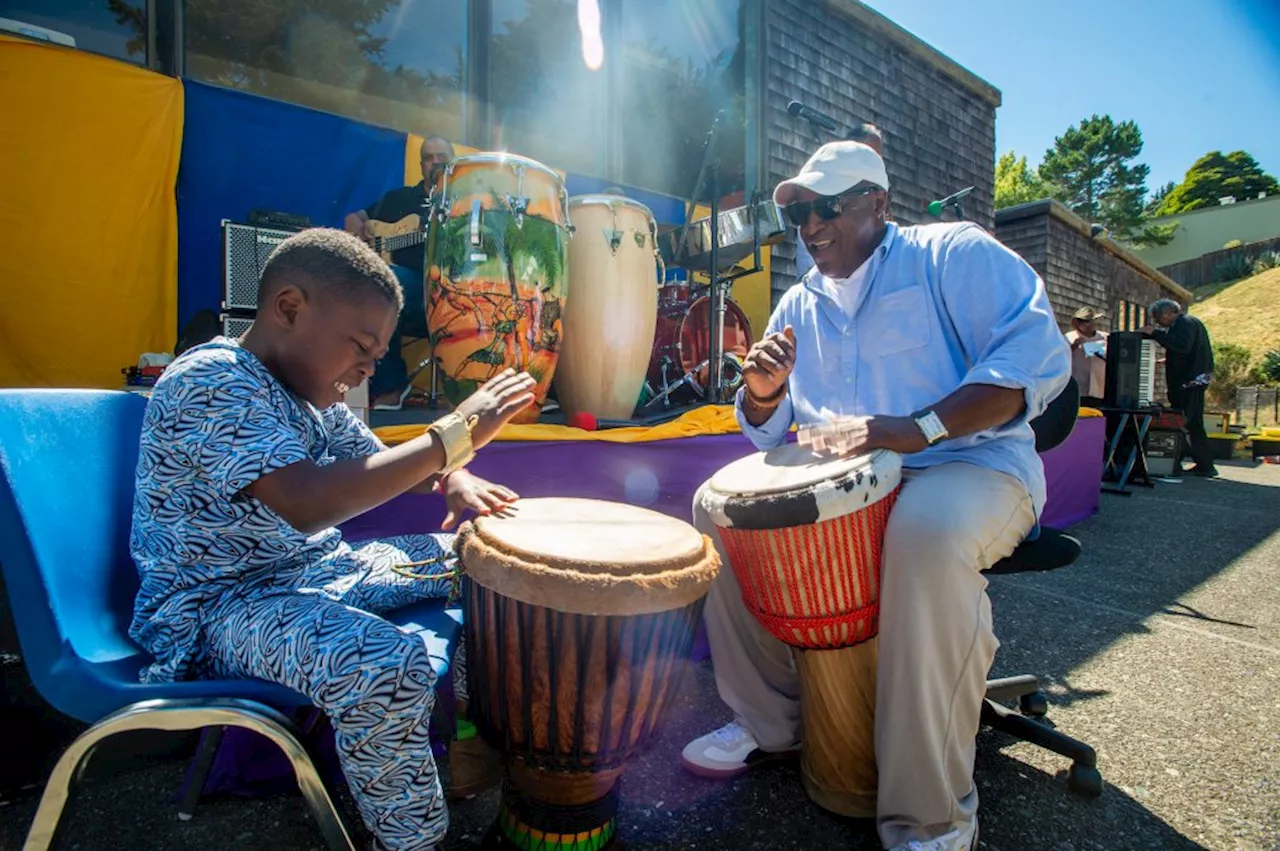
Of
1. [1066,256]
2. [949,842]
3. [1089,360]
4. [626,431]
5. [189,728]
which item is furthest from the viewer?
[1066,256]

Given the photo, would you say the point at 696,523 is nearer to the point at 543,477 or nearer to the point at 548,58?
the point at 543,477

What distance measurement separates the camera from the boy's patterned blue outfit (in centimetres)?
114

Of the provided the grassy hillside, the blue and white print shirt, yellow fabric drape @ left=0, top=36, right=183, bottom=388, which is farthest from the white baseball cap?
the grassy hillside

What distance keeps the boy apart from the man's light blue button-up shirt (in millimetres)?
1024

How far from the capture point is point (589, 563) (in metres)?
1.24

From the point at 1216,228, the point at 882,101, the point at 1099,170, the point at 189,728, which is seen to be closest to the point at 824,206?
the point at 189,728

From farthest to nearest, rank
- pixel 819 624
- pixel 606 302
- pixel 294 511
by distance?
pixel 606 302 → pixel 819 624 → pixel 294 511

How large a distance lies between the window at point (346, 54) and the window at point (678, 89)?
1.69 meters

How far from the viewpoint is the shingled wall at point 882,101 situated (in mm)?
7281

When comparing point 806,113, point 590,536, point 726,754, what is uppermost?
point 806,113

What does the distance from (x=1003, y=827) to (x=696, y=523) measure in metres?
1.04

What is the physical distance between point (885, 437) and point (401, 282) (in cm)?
306

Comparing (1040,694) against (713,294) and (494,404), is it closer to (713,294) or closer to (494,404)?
(494,404)

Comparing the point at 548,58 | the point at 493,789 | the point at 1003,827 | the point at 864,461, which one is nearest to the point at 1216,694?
the point at 1003,827
